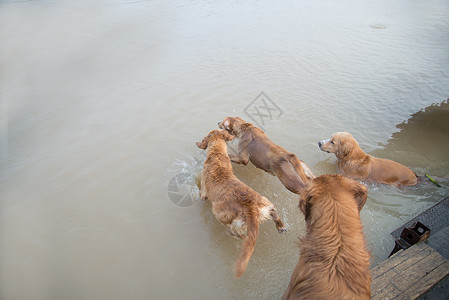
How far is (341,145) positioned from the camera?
15.5ft

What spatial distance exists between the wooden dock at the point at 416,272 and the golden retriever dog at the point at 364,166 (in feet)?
5.42

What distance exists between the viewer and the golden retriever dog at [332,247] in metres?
1.99

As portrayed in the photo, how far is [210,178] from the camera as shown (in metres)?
3.77

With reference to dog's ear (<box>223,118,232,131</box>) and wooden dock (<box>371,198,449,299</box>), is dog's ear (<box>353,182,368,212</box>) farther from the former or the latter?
dog's ear (<box>223,118,232,131</box>)

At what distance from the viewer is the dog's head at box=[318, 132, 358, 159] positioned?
15.3 feet

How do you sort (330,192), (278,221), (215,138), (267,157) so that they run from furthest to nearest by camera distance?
(215,138) → (267,157) → (278,221) → (330,192)

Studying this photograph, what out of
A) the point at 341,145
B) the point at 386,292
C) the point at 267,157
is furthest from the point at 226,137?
the point at 386,292

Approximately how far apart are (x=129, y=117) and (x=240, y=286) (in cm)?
409

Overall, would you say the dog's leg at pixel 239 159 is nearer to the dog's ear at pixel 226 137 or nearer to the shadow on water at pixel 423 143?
the dog's ear at pixel 226 137

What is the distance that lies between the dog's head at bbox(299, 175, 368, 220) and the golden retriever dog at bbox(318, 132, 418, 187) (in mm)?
2444

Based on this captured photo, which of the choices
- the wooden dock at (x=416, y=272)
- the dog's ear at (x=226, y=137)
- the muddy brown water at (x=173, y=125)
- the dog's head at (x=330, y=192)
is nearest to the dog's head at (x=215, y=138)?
the dog's ear at (x=226, y=137)

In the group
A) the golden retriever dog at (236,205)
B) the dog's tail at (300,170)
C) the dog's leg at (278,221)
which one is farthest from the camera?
the dog's tail at (300,170)

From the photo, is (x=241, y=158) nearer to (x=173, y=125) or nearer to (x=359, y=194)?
(x=173, y=125)

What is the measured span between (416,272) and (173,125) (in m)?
4.50
